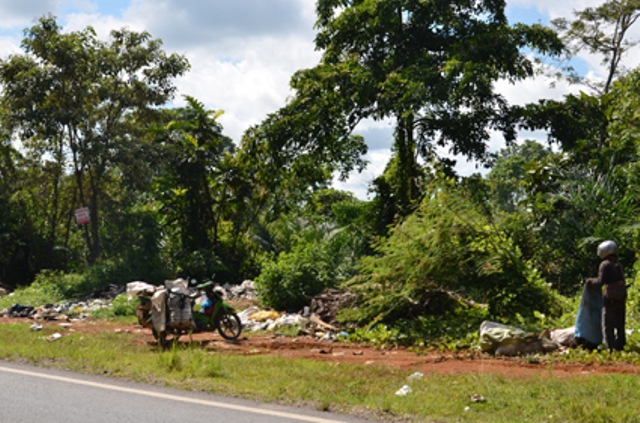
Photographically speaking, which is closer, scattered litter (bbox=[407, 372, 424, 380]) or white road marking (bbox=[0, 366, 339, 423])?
white road marking (bbox=[0, 366, 339, 423])

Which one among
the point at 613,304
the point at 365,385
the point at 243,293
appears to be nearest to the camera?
the point at 365,385

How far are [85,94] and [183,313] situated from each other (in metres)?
14.5

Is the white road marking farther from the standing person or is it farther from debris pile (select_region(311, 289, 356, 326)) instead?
debris pile (select_region(311, 289, 356, 326))

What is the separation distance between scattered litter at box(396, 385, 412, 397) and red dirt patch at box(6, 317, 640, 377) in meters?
1.26

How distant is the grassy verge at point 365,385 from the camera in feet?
21.8

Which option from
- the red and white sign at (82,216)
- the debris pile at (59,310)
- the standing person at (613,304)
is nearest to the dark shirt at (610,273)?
the standing person at (613,304)

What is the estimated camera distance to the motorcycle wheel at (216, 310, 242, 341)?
41.4 feet

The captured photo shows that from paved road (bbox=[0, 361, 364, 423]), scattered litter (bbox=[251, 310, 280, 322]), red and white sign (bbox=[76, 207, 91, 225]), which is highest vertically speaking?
red and white sign (bbox=[76, 207, 91, 225])

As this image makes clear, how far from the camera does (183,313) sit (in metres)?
11.8

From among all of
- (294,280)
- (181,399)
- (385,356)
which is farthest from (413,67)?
(181,399)

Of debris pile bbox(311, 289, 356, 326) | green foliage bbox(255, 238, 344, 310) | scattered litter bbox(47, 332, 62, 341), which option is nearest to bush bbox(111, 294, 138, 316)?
green foliage bbox(255, 238, 344, 310)

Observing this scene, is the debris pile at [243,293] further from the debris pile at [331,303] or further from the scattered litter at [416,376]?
the scattered litter at [416,376]

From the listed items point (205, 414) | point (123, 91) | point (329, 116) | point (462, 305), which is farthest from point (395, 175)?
point (205, 414)

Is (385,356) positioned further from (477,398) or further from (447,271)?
(477,398)
